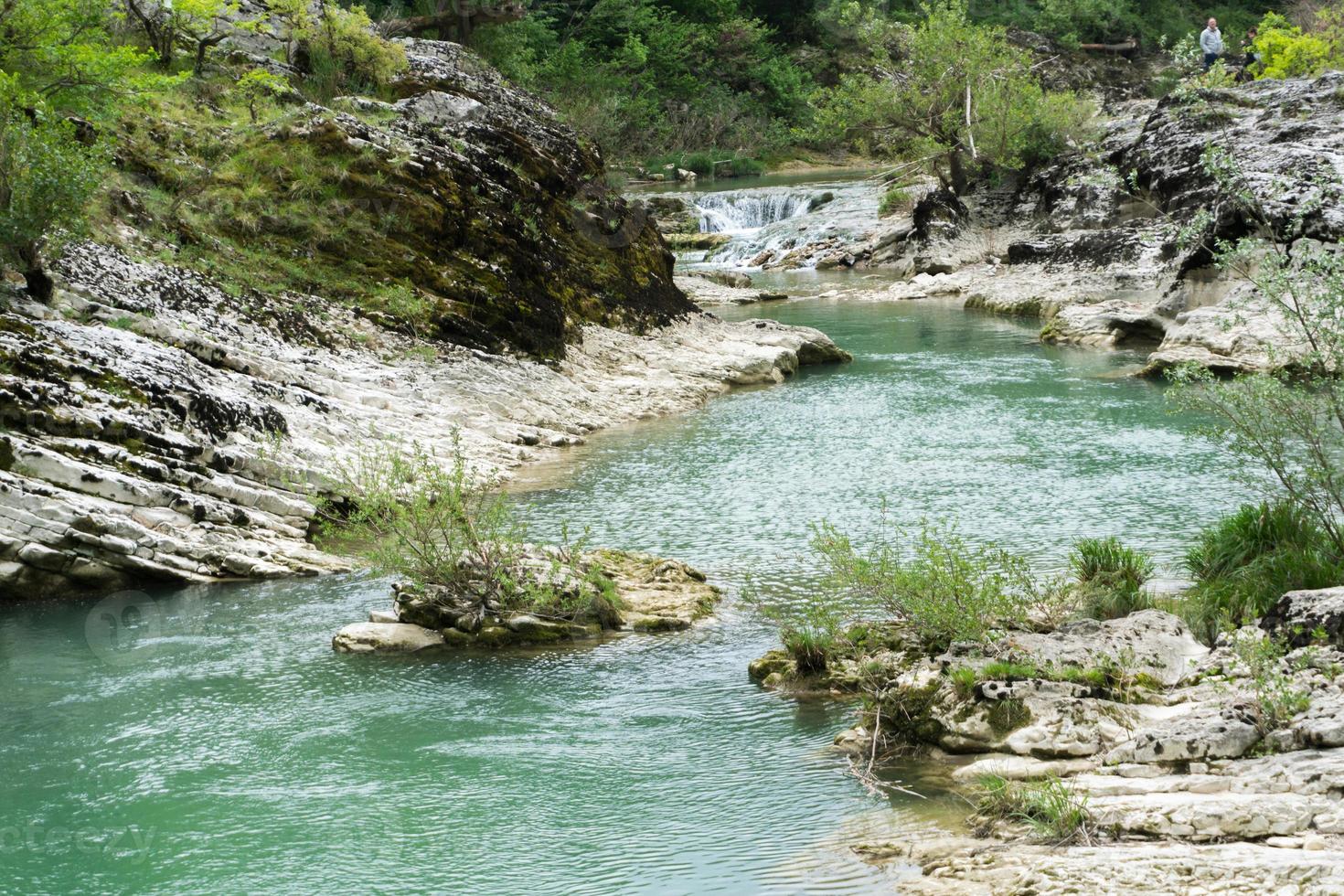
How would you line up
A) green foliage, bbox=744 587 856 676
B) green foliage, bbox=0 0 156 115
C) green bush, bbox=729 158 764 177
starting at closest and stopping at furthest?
green foliage, bbox=744 587 856 676
green foliage, bbox=0 0 156 115
green bush, bbox=729 158 764 177

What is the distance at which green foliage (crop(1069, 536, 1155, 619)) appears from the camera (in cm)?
962

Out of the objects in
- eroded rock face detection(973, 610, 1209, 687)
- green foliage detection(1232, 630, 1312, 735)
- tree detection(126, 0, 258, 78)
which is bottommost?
eroded rock face detection(973, 610, 1209, 687)

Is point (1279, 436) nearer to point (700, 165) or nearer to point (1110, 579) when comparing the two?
point (1110, 579)

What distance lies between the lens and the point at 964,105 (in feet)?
138

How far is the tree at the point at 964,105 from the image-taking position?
134 feet

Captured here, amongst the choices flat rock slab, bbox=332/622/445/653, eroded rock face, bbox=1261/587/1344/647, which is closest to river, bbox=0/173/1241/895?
flat rock slab, bbox=332/622/445/653

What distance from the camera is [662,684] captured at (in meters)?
9.52

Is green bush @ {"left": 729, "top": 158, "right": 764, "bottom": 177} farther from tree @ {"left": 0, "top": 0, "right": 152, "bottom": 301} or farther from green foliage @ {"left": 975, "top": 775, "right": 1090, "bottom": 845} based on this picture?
green foliage @ {"left": 975, "top": 775, "right": 1090, "bottom": 845}

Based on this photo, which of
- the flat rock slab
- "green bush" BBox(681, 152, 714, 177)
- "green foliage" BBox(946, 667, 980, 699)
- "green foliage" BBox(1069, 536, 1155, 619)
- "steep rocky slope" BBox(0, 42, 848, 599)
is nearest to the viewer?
"green foliage" BBox(946, 667, 980, 699)

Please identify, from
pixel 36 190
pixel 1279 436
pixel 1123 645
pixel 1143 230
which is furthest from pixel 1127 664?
pixel 1143 230

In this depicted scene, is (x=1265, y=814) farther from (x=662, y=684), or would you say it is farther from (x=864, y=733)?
(x=662, y=684)

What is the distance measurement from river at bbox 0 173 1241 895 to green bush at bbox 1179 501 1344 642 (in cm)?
139

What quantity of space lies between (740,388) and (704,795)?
16306 mm

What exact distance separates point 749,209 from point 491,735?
42463mm
